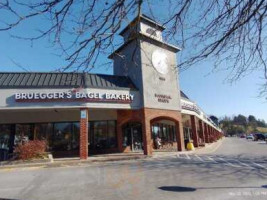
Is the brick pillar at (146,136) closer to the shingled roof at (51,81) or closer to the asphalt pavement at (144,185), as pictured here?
the shingled roof at (51,81)

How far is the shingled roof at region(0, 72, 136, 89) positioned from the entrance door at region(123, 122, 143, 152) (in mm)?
4459

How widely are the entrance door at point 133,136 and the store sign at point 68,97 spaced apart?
16.1 ft

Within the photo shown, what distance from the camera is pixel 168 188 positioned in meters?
9.80

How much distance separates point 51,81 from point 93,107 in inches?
144

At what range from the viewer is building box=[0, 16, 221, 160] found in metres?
20.0

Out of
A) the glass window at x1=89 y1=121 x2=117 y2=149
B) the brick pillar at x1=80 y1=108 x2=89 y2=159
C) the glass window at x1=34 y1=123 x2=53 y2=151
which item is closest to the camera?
the brick pillar at x1=80 y1=108 x2=89 y2=159

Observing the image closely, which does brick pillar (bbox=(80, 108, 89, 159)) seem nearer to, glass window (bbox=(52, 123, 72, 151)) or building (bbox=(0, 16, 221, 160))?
building (bbox=(0, 16, 221, 160))

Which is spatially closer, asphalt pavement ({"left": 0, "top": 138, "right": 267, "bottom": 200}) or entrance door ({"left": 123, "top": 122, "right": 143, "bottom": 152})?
asphalt pavement ({"left": 0, "top": 138, "right": 267, "bottom": 200})

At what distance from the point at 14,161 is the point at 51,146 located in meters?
6.01

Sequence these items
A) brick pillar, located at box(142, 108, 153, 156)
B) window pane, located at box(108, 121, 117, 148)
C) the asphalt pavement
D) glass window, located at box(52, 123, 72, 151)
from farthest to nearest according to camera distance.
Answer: window pane, located at box(108, 121, 117, 148)
glass window, located at box(52, 123, 72, 151)
brick pillar, located at box(142, 108, 153, 156)
the asphalt pavement

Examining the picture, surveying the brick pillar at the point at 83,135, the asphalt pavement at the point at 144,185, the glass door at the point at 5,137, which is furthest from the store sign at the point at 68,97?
the asphalt pavement at the point at 144,185

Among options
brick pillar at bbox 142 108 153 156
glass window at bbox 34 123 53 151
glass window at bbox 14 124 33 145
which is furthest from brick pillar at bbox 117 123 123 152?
glass window at bbox 14 124 33 145

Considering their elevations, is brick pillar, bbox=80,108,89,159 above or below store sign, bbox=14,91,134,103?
below

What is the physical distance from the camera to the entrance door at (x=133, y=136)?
26.0 metres
